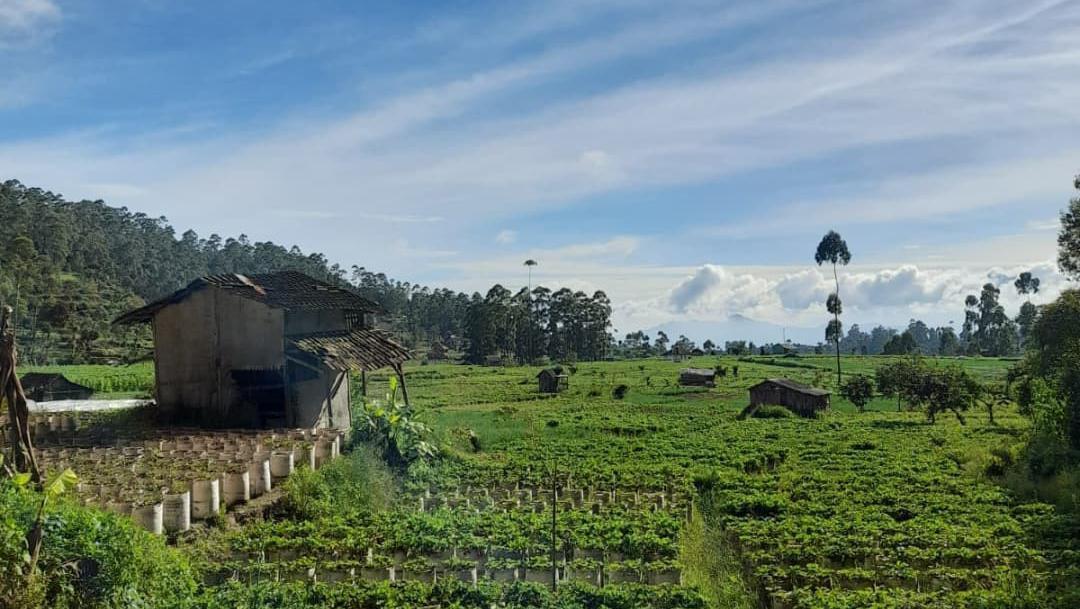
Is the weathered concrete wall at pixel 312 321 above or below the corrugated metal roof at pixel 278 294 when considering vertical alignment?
below

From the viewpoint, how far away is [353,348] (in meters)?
23.9

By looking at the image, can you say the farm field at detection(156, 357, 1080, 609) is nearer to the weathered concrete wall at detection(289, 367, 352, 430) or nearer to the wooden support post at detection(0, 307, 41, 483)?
the wooden support post at detection(0, 307, 41, 483)

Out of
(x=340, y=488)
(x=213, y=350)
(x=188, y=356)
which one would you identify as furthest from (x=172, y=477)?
(x=188, y=356)

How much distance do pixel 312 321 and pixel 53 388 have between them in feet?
68.7

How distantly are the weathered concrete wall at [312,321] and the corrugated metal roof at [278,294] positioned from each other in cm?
29

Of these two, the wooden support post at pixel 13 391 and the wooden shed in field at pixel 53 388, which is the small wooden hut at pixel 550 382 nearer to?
the wooden shed in field at pixel 53 388

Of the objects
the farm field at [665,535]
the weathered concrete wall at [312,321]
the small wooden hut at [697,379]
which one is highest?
the weathered concrete wall at [312,321]

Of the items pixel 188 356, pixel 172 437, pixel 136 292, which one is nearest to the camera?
pixel 172 437

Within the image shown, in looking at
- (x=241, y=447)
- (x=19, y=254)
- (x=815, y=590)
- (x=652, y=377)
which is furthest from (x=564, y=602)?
(x=19, y=254)

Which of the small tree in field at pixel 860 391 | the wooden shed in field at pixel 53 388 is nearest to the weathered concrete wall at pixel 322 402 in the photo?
the wooden shed in field at pixel 53 388

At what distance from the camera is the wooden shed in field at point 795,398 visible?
51312 mm

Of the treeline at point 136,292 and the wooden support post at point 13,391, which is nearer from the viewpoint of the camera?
the wooden support post at point 13,391

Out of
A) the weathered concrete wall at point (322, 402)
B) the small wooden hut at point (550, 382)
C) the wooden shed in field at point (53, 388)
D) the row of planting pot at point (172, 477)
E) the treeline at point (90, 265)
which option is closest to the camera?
the row of planting pot at point (172, 477)

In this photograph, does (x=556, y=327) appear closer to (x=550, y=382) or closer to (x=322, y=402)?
(x=550, y=382)
